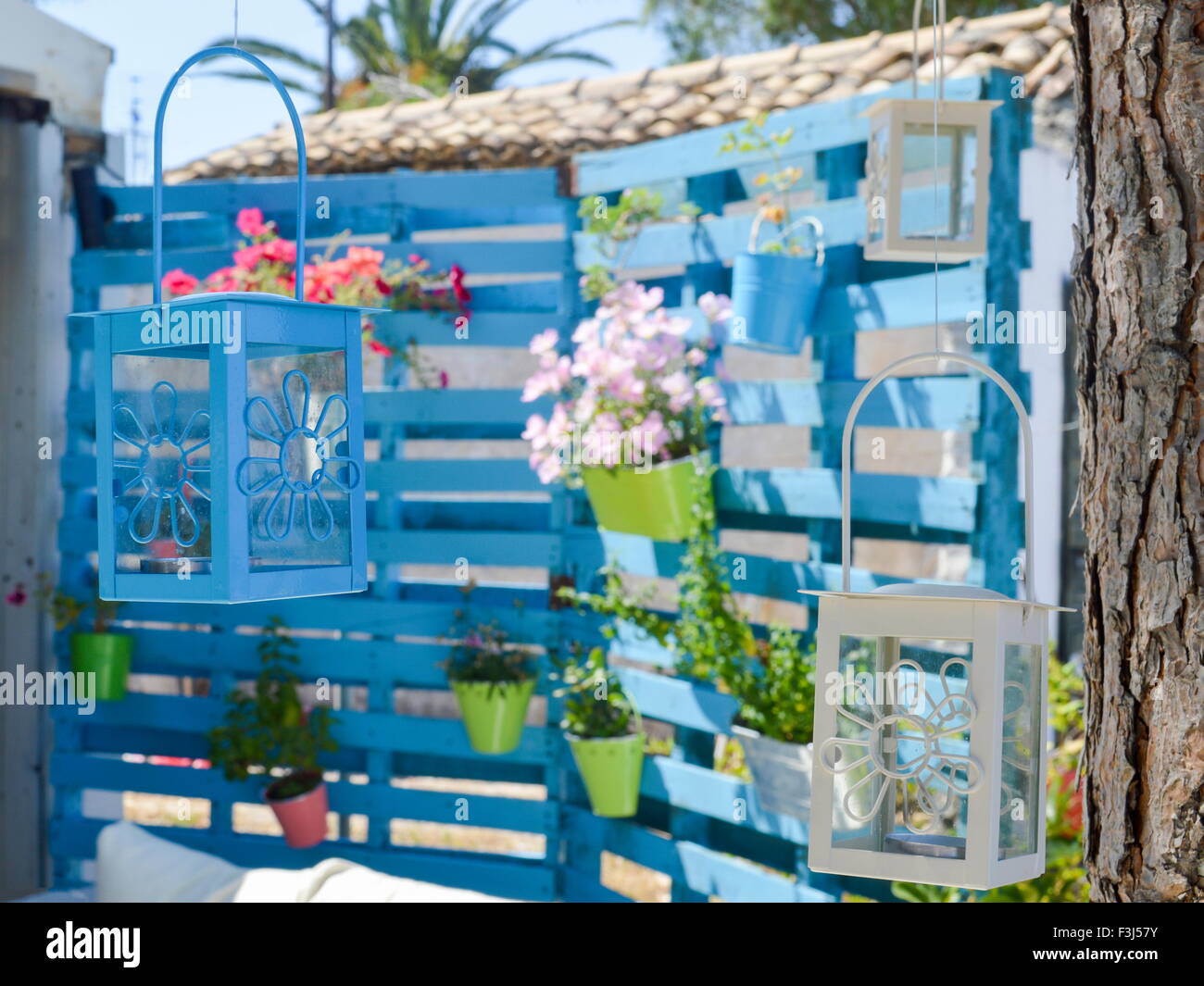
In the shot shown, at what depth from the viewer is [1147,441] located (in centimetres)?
176

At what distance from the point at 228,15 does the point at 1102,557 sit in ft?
20.8

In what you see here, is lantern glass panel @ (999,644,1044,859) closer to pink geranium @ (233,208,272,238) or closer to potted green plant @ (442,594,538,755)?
potted green plant @ (442,594,538,755)

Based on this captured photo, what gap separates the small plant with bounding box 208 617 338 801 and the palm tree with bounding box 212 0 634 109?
9.16 meters

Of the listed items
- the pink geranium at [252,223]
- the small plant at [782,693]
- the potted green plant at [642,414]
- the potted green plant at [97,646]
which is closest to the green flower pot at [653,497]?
the potted green plant at [642,414]

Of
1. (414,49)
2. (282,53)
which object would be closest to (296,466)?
(282,53)

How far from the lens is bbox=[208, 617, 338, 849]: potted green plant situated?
4.59m

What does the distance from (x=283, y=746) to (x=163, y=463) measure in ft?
10.5

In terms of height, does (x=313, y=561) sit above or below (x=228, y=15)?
below

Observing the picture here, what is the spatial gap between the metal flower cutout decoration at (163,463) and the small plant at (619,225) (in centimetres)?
251

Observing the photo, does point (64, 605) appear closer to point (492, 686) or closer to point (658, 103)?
point (492, 686)
